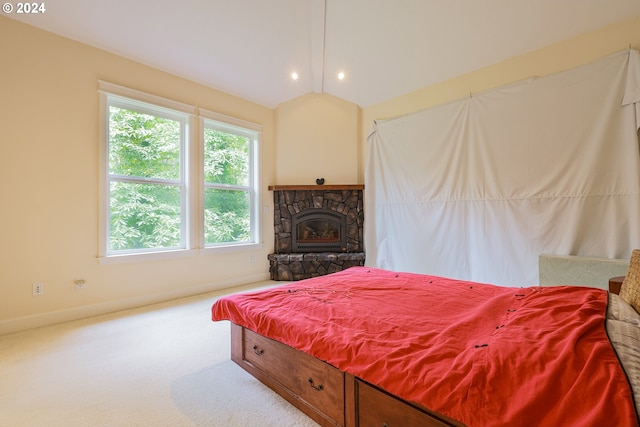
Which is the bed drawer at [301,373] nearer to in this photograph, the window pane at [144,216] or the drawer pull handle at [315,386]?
the drawer pull handle at [315,386]

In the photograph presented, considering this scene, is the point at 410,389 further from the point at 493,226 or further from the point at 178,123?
the point at 178,123

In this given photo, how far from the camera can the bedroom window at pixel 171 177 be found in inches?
127

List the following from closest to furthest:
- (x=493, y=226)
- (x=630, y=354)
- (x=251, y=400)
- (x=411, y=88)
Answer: (x=630, y=354) → (x=251, y=400) → (x=493, y=226) → (x=411, y=88)

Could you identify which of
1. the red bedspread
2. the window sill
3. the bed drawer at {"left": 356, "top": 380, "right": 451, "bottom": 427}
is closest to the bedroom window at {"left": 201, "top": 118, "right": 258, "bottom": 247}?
the window sill

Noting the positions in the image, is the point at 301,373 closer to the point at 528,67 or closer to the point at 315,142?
the point at 528,67

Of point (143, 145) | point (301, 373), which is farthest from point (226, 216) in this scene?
point (301, 373)

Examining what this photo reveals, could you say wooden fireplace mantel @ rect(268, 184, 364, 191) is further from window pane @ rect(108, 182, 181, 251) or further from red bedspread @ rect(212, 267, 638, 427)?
red bedspread @ rect(212, 267, 638, 427)

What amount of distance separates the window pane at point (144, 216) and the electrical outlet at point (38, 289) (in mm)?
633

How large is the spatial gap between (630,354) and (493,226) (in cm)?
260

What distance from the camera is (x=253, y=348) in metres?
1.83

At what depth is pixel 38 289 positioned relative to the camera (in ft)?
8.98

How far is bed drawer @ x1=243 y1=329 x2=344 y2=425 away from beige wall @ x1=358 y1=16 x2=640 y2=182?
357cm

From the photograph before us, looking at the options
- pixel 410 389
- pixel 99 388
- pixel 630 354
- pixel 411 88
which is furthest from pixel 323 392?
pixel 411 88

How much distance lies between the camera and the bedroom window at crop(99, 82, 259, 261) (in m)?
3.23
